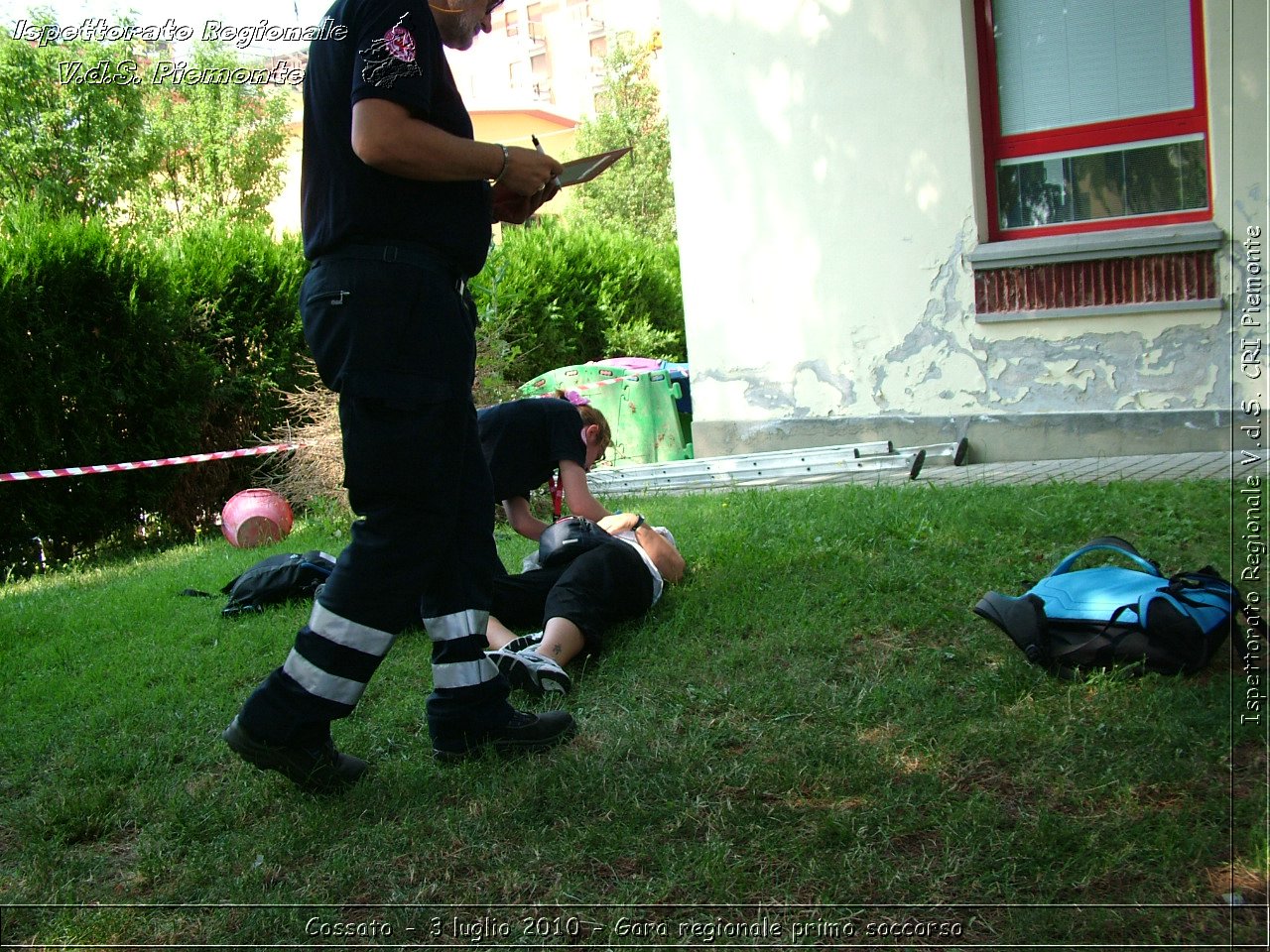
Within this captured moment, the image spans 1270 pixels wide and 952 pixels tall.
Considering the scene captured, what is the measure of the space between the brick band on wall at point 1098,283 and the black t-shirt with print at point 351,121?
5.90 meters

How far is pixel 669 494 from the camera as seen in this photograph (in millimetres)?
7914

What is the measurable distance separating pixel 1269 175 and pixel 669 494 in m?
6.67

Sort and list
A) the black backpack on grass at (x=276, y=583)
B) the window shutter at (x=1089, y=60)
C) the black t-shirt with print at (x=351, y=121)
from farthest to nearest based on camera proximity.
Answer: the window shutter at (x=1089, y=60), the black backpack on grass at (x=276, y=583), the black t-shirt with print at (x=351, y=121)

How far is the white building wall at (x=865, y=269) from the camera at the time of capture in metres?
7.61

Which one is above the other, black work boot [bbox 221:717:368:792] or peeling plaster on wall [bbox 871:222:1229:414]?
peeling plaster on wall [bbox 871:222:1229:414]

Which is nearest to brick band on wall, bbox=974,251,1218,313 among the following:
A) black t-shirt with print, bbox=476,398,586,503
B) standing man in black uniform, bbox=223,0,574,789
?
black t-shirt with print, bbox=476,398,586,503

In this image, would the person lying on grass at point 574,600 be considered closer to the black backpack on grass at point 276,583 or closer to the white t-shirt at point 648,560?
the white t-shirt at point 648,560

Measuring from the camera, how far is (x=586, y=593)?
391cm

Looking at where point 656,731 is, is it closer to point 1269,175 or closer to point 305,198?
point 305,198

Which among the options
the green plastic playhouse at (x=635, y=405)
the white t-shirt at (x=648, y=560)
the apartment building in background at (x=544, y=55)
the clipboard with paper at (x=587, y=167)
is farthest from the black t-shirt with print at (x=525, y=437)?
the apartment building in background at (x=544, y=55)

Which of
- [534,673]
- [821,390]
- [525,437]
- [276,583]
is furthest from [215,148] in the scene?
[534,673]

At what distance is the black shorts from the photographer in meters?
3.82

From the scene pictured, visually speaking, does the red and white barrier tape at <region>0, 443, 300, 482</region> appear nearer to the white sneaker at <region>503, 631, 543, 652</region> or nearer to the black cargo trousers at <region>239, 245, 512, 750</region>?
the white sneaker at <region>503, 631, 543, 652</region>

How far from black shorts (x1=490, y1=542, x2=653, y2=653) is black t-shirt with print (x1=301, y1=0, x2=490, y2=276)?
4.46 feet
